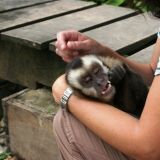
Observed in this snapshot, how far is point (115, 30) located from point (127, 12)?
0.41m

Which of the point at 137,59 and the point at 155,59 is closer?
the point at 155,59

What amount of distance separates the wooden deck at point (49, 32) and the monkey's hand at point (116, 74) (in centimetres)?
52

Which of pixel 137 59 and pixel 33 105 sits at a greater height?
pixel 137 59

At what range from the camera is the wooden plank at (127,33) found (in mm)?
2691

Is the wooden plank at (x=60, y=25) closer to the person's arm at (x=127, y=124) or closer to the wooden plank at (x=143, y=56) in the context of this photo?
the wooden plank at (x=143, y=56)

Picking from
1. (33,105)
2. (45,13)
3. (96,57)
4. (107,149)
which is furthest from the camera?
(45,13)

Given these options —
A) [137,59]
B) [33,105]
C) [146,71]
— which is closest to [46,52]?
[33,105]

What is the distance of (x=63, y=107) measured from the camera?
1922mm

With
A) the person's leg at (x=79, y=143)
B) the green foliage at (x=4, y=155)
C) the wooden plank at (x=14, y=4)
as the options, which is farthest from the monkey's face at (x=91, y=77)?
the wooden plank at (x=14, y=4)

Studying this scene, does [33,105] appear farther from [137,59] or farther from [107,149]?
[107,149]

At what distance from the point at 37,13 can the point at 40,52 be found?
1.60 feet

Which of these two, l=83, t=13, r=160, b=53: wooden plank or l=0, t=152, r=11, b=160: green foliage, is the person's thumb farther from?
l=0, t=152, r=11, b=160: green foliage

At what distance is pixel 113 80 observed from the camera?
209cm

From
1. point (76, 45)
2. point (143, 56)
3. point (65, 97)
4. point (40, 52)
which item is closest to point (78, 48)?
point (76, 45)
